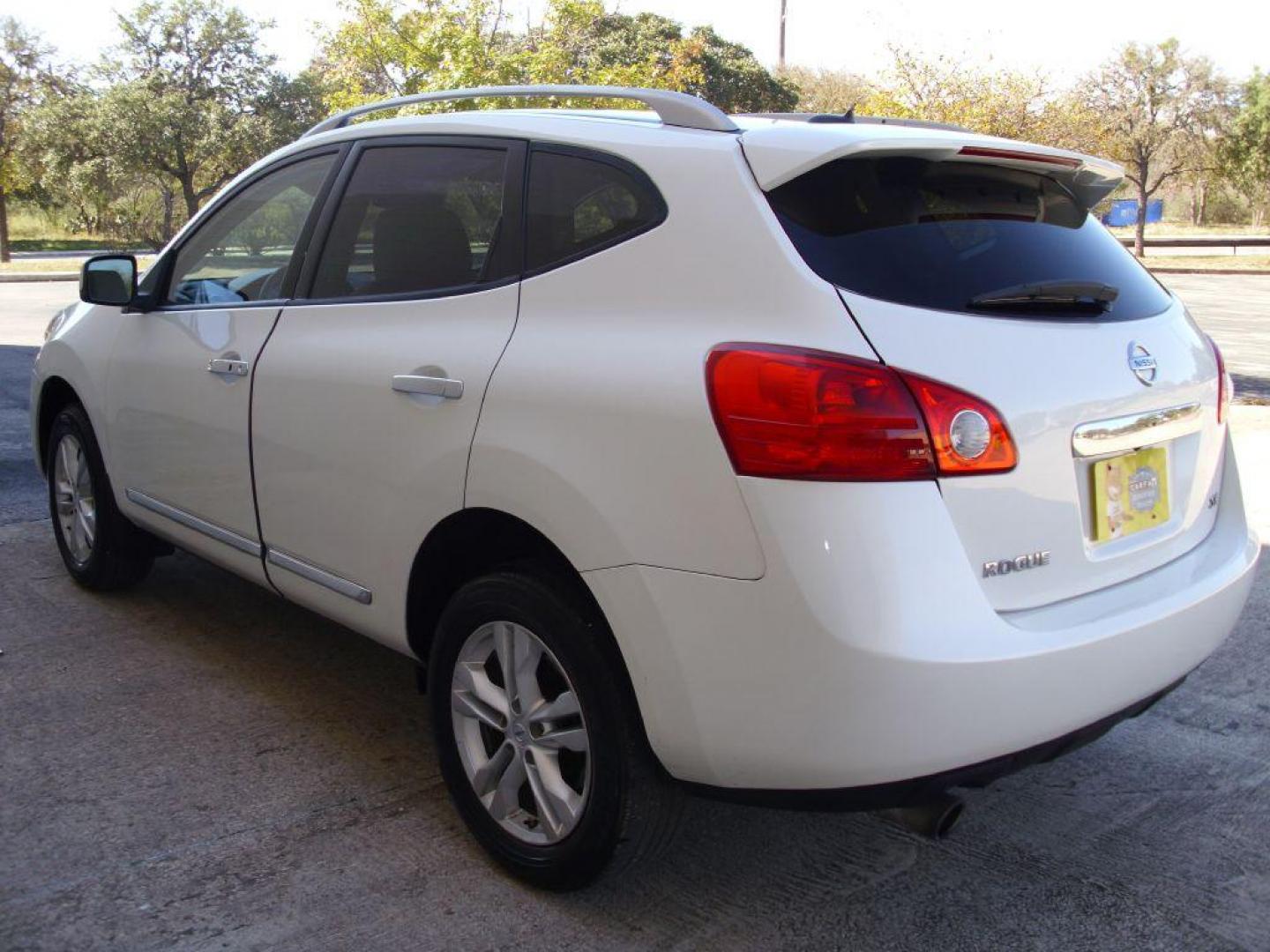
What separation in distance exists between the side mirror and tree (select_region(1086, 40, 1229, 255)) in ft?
99.6

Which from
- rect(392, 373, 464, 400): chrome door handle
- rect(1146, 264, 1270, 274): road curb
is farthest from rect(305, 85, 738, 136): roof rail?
rect(1146, 264, 1270, 274): road curb

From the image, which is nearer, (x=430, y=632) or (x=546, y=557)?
(x=546, y=557)

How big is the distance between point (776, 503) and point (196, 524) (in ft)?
8.16

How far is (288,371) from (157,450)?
1.01 meters

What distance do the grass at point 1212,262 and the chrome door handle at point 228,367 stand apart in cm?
3010

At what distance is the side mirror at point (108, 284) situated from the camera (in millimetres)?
4371

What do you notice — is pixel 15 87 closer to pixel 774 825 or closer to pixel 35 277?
pixel 35 277

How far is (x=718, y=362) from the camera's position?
93.1 inches

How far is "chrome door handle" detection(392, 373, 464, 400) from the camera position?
289cm

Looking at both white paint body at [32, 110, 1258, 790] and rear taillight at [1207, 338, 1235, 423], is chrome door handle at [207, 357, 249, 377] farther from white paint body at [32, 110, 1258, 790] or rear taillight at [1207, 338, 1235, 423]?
rear taillight at [1207, 338, 1235, 423]

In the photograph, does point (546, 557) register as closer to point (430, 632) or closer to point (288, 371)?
point (430, 632)

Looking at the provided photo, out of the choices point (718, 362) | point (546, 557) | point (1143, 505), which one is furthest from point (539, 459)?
point (1143, 505)

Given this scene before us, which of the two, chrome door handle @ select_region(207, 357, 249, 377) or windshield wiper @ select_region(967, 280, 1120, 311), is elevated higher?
windshield wiper @ select_region(967, 280, 1120, 311)

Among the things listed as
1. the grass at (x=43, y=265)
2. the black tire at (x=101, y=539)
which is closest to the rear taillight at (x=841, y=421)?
the black tire at (x=101, y=539)
